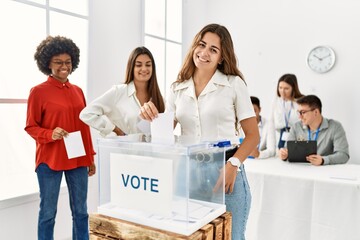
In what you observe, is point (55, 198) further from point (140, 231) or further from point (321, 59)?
point (321, 59)

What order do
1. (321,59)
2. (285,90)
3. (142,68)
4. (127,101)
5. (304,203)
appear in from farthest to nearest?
(321,59) < (285,90) < (304,203) < (142,68) < (127,101)

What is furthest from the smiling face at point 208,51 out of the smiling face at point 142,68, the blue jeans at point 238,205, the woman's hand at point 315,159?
the woman's hand at point 315,159

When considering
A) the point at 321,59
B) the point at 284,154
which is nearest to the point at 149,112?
the point at 284,154

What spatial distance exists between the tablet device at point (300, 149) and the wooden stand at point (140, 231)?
1.86 m

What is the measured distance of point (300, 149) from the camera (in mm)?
2729

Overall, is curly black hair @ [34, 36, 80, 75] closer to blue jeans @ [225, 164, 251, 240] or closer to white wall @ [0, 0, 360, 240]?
white wall @ [0, 0, 360, 240]

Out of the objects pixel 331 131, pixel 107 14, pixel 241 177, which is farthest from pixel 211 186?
pixel 107 14

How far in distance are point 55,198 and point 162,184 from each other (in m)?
1.46

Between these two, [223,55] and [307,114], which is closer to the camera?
[223,55]

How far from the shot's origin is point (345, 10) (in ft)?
12.4

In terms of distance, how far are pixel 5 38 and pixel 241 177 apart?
81.7 inches

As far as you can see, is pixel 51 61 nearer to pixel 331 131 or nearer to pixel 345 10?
pixel 331 131

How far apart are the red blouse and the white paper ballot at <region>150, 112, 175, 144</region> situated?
1.16m

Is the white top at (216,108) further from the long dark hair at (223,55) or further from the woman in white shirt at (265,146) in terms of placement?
the woman in white shirt at (265,146)
